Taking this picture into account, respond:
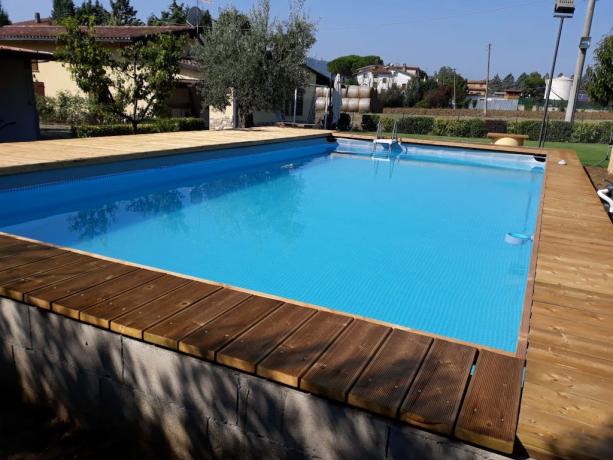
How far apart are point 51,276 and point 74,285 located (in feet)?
0.67

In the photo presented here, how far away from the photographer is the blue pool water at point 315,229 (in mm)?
4180

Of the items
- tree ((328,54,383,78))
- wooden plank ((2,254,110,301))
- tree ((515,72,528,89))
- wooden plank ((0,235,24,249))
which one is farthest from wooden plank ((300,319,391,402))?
tree ((515,72,528,89))

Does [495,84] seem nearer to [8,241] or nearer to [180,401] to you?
[8,241]

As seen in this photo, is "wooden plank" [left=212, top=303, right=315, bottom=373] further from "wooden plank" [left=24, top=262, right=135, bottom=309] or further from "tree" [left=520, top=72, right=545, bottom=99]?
"tree" [left=520, top=72, right=545, bottom=99]

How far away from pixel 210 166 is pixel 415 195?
13.5 ft

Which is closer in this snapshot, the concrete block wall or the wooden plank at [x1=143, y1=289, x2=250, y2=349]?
the concrete block wall

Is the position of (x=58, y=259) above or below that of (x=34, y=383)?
above

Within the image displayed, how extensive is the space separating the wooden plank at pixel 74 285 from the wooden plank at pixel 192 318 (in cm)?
59

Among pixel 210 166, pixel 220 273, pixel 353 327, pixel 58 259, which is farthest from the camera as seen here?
pixel 210 166

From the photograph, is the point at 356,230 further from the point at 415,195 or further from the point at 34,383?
the point at 34,383

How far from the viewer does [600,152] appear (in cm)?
1672

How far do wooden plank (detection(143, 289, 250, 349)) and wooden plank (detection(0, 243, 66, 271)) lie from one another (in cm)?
117

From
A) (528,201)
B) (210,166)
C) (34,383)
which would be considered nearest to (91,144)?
(210,166)

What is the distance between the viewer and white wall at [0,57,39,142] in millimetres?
11688
